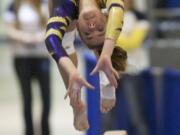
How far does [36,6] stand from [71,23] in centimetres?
256

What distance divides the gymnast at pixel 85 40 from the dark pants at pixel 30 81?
7.70ft

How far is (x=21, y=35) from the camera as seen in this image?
5.06m

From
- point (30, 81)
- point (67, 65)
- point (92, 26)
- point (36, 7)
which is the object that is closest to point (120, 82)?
point (30, 81)

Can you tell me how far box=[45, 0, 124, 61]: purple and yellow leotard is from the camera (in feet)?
8.16

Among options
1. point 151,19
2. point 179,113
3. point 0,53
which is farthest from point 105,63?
point 0,53

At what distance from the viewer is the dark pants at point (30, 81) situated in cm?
503

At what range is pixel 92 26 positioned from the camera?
2.56 metres

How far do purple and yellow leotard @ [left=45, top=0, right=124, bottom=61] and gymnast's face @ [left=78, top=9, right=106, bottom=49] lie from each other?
5 centimetres

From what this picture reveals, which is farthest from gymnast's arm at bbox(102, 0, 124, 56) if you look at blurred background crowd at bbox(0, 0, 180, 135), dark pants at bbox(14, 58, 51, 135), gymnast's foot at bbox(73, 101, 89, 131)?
dark pants at bbox(14, 58, 51, 135)

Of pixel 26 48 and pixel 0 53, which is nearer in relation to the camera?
pixel 26 48

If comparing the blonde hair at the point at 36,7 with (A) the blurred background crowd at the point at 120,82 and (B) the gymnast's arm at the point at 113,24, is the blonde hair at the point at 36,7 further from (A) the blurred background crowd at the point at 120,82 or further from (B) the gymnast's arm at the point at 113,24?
(B) the gymnast's arm at the point at 113,24

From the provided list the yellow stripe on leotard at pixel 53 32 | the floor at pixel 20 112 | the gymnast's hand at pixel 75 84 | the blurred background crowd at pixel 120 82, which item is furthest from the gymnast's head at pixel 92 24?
the floor at pixel 20 112

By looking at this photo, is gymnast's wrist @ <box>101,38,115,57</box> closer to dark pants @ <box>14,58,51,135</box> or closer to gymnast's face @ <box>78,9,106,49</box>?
gymnast's face @ <box>78,9,106,49</box>

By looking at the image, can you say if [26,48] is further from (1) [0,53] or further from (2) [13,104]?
(1) [0,53]
